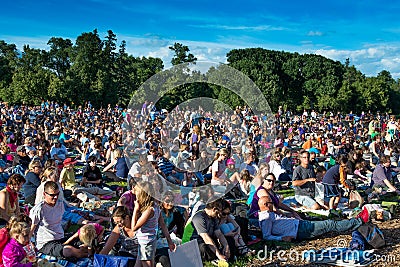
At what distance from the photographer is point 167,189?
7633mm

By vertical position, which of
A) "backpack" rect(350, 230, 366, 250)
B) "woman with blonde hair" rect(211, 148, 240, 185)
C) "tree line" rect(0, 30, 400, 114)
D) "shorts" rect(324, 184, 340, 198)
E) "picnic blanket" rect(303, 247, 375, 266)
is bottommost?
"picnic blanket" rect(303, 247, 375, 266)

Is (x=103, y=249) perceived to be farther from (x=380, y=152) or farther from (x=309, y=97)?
(x=309, y=97)

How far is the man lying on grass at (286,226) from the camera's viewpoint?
6.15m

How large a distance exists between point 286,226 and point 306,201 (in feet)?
6.80

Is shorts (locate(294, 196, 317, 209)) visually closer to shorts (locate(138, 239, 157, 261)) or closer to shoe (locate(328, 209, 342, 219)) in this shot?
shoe (locate(328, 209, 342, 219))

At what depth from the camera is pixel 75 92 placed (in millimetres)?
40469

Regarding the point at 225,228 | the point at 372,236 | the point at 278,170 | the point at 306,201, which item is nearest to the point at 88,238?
the point at 225,228

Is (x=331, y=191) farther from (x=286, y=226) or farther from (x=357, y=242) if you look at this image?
(x=357, y=242)

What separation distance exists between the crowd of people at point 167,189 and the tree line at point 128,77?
66.7 feet

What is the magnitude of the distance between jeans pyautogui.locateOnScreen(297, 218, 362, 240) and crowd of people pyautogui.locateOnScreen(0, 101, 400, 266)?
0.01m

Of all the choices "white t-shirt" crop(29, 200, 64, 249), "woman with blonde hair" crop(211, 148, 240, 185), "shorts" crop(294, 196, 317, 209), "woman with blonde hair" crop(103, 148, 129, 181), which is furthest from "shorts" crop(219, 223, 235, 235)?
"woman with blonde hair" crop(103, 148, 129, 181)

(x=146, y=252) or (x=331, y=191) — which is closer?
(x=146, y=252)

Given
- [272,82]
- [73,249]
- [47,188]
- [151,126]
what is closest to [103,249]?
[73,249]

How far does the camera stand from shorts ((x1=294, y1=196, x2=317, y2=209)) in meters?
8.03
